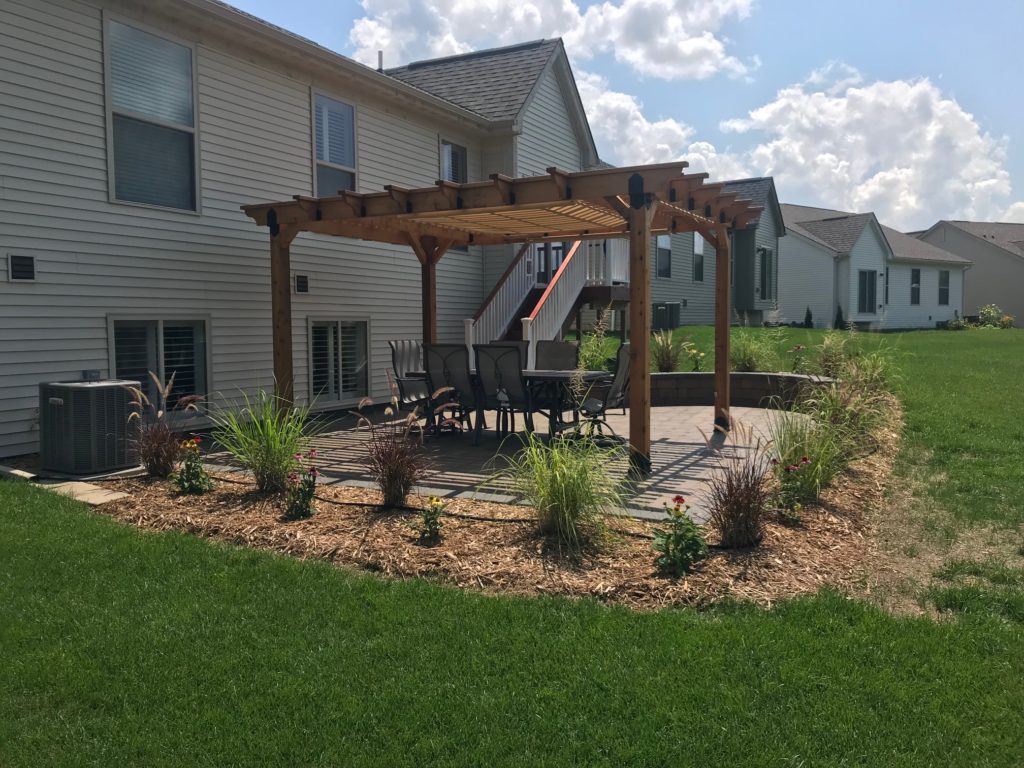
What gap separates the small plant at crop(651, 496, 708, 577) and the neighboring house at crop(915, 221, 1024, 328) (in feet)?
129

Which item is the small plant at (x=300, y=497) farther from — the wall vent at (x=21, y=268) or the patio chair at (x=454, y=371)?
the wall vent at (x=21, y=268)

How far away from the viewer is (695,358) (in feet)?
46.4

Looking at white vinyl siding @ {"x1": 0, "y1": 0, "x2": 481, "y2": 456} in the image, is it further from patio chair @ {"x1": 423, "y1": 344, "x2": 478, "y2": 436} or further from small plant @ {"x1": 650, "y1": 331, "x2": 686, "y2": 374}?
small plant @ {"x1": 650, "y1": 331, "x2": 686, "y2": 374}

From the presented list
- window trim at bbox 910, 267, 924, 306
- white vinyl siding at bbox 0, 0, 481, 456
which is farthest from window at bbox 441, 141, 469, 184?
window trim at bbox 910, 267, 924, 306

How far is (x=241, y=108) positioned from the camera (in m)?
9.88

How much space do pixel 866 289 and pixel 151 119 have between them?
27.9 metres

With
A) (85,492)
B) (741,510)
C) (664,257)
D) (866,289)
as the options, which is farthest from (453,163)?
(866,289)

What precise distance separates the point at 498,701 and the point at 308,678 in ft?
2.56

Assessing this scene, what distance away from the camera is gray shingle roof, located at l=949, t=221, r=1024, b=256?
41.1 metres

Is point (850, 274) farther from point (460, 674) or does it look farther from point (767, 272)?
point (460, 674)

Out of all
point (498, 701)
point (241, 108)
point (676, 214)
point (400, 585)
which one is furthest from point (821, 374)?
point (498, 701)

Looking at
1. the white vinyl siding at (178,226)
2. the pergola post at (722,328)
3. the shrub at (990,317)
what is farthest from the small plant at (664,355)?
the shrub at (990,317)

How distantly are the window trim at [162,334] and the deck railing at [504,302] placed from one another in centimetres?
365

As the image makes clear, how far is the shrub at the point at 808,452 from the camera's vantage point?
221 inches
